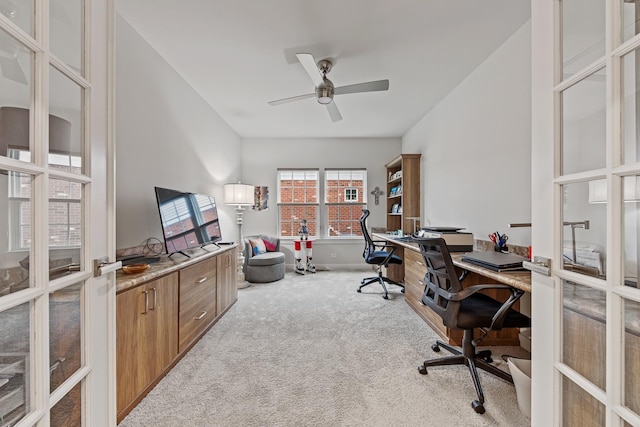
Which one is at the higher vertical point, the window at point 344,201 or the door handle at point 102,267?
the window at point 344,201

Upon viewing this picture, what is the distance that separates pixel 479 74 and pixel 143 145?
346cm

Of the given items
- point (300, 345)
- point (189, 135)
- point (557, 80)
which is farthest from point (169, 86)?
point (557, 80)

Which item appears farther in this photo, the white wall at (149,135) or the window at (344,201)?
the window at (344,201)

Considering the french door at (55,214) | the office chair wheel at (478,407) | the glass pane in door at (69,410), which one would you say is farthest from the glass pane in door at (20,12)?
the office chair wheel at (478,407)

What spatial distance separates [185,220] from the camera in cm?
255

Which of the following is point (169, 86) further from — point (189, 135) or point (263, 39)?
point (263, 39)

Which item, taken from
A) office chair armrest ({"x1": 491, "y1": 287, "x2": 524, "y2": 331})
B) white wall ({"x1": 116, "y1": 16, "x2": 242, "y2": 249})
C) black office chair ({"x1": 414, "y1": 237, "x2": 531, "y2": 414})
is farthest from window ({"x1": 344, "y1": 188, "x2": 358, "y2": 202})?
office chair armrest ({"x1": 491, "y1": 287, "x2": 524, "y2": 331})

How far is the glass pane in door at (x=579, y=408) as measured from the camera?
0.77 m

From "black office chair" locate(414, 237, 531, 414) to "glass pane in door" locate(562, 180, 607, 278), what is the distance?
0.81 meters

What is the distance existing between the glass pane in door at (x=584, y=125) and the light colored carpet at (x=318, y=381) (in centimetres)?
149

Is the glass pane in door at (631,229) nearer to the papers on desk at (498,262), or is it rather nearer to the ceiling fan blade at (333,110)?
the papers on desk at (498,262)

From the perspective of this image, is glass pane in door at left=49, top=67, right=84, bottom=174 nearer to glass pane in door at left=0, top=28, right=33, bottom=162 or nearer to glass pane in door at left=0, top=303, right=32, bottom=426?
glass pane in door at left=0, top=28, right=33, bottom=162

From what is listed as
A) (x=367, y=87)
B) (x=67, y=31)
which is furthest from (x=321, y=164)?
(x=67, y=31)

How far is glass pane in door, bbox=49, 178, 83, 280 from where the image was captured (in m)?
0.78
